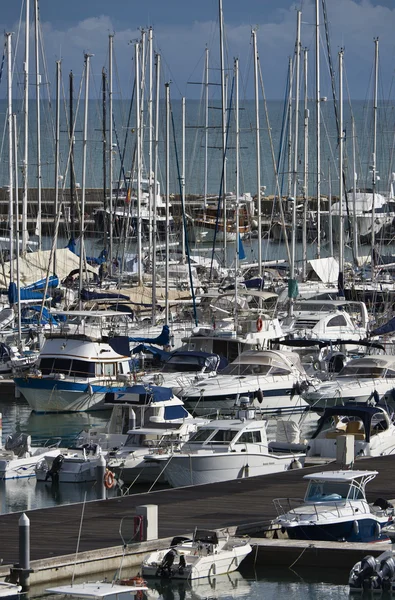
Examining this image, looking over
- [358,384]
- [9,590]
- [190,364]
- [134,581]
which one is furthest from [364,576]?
[190,364]

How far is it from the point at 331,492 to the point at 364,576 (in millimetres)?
2551

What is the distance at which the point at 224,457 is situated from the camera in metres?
28.2

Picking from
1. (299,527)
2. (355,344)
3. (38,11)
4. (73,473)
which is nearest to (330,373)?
(355,344)

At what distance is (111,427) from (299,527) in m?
10.3

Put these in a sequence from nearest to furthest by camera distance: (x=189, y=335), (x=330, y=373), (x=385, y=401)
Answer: (x=385, y=401) → (x=330, y=373) → (x=189, y=335)

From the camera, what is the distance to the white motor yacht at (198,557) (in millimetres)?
21688

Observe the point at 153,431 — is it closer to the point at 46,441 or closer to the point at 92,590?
the point at 46,441

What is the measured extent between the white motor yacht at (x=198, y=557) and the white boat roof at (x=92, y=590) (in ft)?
6.00

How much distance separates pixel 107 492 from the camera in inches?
1141

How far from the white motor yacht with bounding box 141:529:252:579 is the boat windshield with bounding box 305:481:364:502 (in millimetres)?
1725

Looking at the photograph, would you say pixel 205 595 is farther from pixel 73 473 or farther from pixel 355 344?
pixel 355 344

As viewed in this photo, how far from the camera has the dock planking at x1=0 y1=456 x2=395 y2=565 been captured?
887 inches

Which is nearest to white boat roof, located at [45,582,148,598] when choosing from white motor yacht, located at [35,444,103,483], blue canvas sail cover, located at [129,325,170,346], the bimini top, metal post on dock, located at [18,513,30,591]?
metal post on dock, located at [18,513,30,591]

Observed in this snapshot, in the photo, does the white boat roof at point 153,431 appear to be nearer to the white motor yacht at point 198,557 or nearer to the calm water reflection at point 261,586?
the white motor yacht at point 198,557
